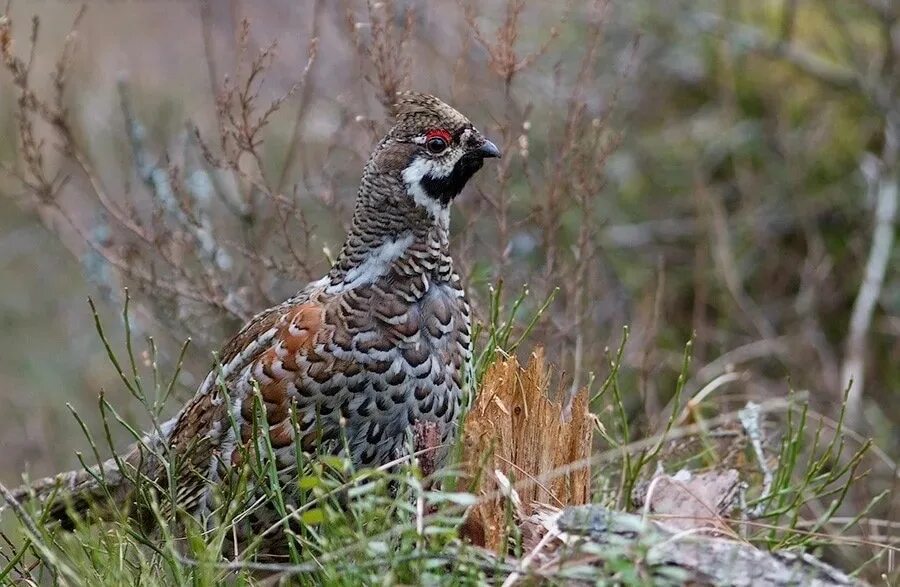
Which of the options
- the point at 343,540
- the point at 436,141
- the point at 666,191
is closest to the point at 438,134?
the point at 436,141

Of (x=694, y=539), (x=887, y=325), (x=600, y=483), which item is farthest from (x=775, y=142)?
(x=694, y=539)

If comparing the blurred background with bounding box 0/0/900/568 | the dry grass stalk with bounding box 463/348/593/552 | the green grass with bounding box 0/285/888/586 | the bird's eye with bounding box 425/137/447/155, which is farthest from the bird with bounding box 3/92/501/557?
the blurred background with bounding box 0/0/900/568

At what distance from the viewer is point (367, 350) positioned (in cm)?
331

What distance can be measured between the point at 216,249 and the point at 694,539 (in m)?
2.98

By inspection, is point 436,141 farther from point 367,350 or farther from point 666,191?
point 666,191

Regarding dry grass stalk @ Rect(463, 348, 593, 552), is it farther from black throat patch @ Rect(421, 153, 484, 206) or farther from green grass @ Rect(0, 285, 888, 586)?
black throat patch @ Rect(421, 153, 484, 206)

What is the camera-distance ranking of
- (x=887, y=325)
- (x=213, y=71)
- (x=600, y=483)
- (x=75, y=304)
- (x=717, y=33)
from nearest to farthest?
(x=600, y=483) < (x=213, y=71) < (x=887, y=325) < (x=717, y=33) < (x=75, y=304)

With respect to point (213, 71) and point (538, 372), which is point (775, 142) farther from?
point (538, 372)

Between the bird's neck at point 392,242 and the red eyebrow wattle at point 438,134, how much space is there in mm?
155

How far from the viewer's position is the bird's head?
352cm

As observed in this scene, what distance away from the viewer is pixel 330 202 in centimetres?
454

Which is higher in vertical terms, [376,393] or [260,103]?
[260,103]

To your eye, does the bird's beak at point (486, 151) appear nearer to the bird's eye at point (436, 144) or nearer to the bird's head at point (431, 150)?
the bird's head at point (431, 150)

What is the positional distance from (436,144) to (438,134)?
0.03m
